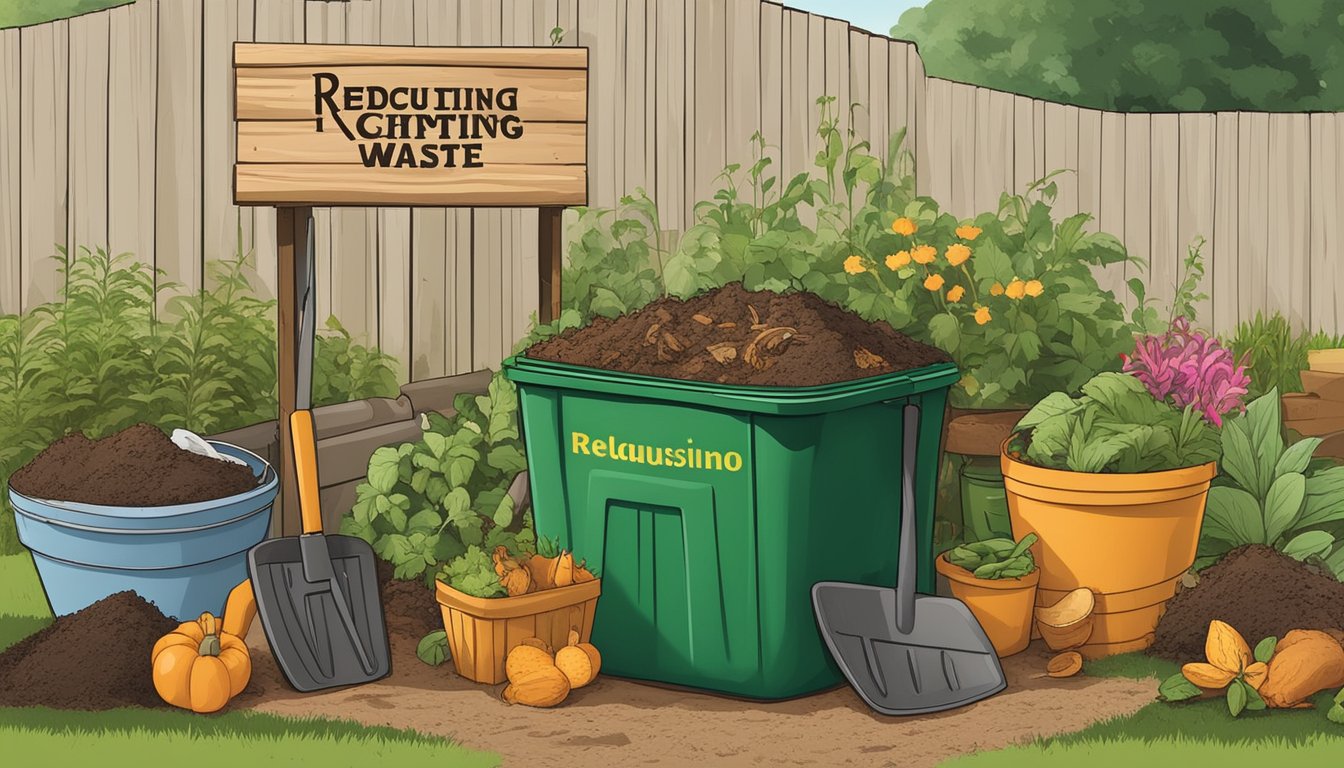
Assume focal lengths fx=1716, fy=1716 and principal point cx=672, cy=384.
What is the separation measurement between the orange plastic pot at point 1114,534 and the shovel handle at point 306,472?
2.05 m

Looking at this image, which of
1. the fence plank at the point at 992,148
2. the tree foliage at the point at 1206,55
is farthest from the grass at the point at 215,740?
the tree foliage at the point at 1206,55

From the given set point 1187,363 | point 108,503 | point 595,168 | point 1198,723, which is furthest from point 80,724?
point 595,168

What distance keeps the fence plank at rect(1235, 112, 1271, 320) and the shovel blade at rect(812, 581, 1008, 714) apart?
15.2ft

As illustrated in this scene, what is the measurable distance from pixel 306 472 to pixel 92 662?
80 cm

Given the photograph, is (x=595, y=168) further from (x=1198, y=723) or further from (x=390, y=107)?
(x=1198, y=723)

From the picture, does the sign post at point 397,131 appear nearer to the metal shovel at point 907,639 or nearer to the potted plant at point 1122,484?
the metal shovel at point 907,639

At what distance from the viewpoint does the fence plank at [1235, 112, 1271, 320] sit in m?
8.76

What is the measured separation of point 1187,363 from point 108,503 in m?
3.27

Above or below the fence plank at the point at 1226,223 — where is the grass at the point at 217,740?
below

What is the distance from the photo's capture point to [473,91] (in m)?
5.41

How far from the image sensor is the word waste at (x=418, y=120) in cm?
536

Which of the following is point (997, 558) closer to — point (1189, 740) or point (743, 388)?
point (1189, 740)

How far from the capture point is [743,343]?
4.76 metres

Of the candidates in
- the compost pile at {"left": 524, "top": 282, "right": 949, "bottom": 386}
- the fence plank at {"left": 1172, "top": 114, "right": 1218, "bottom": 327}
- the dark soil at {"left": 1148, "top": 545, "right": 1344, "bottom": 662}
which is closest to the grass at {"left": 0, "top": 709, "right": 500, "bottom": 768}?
the compost pile at {"left": 524, "top": 282, "right": 949, "bottom": 386}
